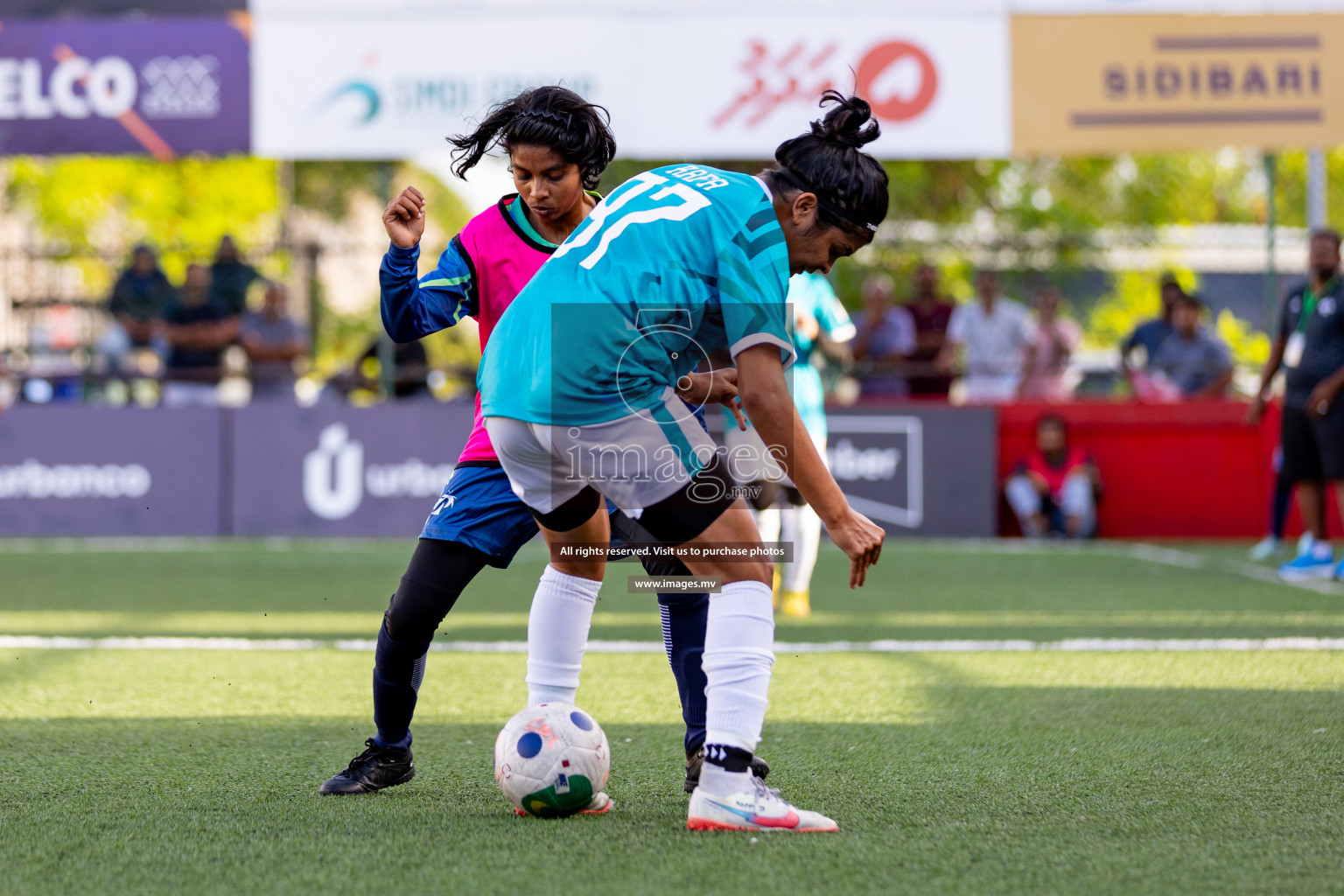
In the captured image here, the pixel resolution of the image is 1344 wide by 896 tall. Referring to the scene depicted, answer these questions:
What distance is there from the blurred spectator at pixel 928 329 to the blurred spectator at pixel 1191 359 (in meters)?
1.86

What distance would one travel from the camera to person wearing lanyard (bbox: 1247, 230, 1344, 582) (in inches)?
352

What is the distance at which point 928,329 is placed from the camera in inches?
515

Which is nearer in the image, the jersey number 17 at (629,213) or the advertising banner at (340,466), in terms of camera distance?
the jersey number 17 at (629,213)

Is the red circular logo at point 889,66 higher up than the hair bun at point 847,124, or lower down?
higher up

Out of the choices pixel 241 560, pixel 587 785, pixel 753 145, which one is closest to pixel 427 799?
pixel 587 785

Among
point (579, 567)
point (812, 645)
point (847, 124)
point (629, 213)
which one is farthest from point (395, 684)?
point (812, 645)

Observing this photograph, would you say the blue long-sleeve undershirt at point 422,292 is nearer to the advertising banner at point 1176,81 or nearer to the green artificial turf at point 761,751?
the green artificial turf at point 761,751

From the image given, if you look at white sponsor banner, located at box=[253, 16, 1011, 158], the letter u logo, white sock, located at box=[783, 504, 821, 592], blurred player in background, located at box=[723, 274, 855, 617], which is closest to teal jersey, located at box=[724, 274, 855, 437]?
blurred player in background, located at box=[723, 274, 855, 617]

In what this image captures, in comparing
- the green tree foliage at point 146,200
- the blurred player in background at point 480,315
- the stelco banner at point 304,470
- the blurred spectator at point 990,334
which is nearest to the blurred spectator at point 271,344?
the stelco banner at point 304,470

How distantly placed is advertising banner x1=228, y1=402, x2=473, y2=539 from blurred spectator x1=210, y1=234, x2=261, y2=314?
115 cm

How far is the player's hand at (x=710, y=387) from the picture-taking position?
3.47 meters

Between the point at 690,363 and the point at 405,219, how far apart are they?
871mm

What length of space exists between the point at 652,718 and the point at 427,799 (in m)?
1.25

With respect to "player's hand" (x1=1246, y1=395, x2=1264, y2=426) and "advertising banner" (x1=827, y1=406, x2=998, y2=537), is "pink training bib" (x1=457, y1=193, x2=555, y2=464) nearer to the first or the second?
"player's hand" (x1=1246, y1=395, x2=1264, y2=426)
